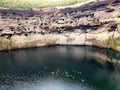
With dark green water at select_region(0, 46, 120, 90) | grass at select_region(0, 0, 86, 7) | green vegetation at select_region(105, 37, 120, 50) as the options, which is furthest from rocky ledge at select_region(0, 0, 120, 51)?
dark green water at select_region(0, 46, 120, 90)

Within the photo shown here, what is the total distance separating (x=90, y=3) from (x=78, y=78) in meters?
56.8

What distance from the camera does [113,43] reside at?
390ft

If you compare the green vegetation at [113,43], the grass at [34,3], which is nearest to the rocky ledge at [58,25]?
the green vegetation at [113,43]

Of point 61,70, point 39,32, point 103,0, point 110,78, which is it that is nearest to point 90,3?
point 103,0

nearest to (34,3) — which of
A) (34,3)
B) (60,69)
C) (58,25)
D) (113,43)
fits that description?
(34,3)

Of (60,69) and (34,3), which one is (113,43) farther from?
(34,3)

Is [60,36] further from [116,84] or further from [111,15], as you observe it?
[116,84]

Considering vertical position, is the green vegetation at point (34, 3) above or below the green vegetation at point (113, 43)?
above

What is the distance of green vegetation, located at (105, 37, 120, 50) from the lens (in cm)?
11669

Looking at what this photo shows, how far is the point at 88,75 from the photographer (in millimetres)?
87562

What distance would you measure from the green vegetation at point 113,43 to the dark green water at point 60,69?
3.12 m

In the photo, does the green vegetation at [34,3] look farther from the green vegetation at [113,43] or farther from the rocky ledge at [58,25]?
the green vegetation at [113,43]

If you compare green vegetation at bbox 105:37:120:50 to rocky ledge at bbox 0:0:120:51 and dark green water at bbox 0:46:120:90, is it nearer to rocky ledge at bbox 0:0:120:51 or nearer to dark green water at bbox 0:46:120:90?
rocky ledge at bbox 0:0:120:51

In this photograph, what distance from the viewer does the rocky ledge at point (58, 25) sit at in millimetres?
128625
